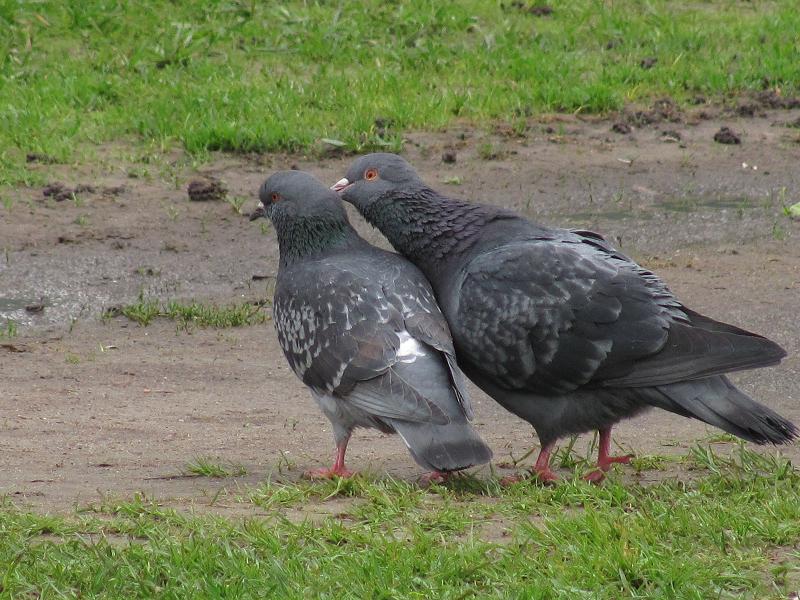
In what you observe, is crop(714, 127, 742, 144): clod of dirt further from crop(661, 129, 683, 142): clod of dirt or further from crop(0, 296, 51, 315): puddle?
crop(0, 296, 51, 315): puddle

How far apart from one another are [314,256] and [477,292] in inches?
33.7

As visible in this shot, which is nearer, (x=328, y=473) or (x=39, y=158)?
(x=328, y=473)

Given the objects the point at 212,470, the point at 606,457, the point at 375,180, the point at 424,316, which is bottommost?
the point at 212,470

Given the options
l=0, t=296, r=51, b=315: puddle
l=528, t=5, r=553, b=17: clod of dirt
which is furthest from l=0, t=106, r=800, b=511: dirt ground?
l=528, t=5, r=553, b=17: clod of dirt

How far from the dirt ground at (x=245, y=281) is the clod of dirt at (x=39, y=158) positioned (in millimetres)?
52

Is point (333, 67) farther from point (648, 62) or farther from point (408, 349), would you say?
point (408, 349)

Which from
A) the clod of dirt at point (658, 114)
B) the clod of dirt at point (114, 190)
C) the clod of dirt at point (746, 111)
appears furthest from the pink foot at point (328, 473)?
the clod of dirt at point (746, 111)

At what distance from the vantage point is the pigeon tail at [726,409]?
5.13 m

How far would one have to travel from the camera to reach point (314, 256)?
6195mm

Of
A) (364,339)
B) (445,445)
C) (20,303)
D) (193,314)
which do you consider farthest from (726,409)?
(20,303)

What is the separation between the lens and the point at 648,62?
459 inches

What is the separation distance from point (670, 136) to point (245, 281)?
386 centimetres

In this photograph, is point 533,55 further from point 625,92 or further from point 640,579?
point 640,579

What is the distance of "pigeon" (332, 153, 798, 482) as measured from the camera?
5.36 meters
